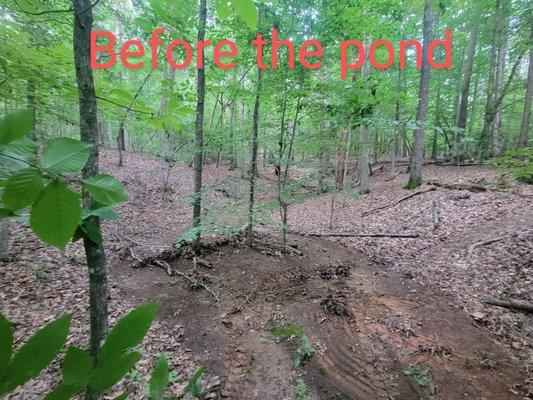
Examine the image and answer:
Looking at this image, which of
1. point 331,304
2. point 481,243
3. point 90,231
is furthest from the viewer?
point 481,243

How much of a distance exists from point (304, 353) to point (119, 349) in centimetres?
388

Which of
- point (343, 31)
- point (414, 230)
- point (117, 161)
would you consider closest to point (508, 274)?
point (414, 230)

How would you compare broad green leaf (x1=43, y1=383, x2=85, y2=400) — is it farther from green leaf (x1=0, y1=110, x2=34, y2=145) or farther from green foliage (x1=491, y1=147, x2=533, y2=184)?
green foliage (x1=491, y1=147, x2=533, y2=184)

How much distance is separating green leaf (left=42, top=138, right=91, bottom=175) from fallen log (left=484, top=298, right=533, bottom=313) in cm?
634

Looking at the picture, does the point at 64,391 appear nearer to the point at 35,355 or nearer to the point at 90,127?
the point at 35,355

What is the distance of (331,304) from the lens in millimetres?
5027

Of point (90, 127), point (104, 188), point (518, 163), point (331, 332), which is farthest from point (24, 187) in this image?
point (518, 163)

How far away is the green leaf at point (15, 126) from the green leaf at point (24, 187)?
64 mm

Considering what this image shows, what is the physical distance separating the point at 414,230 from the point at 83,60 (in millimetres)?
8819

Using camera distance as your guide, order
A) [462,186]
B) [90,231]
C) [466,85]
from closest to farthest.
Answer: [90,231] → [462,186] → [466,85]

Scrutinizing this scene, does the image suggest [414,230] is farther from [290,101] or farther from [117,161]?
[117,161]

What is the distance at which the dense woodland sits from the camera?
58 cm

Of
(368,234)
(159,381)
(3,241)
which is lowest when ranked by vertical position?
(368,234)

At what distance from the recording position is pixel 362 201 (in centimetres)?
1273
